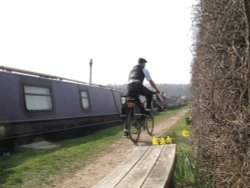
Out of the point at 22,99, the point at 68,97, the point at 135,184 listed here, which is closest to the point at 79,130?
the point at 68,97

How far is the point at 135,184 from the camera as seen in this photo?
11.4 ft

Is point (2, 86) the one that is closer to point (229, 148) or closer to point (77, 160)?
point (77, 160)

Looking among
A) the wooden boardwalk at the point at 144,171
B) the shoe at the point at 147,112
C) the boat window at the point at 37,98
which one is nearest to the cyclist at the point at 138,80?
the shoe at the point at 147,112

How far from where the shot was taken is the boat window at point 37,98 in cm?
1005

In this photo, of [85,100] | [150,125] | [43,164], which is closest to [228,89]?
[43,164]

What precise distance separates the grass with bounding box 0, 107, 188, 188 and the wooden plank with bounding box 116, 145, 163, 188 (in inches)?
57.5

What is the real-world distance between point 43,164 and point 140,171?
309 cm

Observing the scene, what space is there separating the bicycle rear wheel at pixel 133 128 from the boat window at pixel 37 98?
Result: 2.66 metres

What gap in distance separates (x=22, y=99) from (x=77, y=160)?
3250 mm

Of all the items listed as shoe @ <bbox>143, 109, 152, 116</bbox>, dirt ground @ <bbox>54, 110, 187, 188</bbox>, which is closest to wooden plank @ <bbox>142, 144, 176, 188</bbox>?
dirt ground @ <bbox>54, 110, 187, 188</bbox>

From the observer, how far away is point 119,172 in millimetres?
3998

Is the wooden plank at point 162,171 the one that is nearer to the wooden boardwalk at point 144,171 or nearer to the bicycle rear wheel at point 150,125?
the wooden boardwalk at point 144,171

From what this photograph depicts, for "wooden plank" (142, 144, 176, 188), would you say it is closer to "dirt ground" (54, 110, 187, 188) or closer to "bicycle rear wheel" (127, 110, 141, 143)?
"dirt ground" (54, 110, 187, 188)

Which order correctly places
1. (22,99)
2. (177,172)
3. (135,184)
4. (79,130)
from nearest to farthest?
(135,184), (177,172), (22,99), (79,130)
